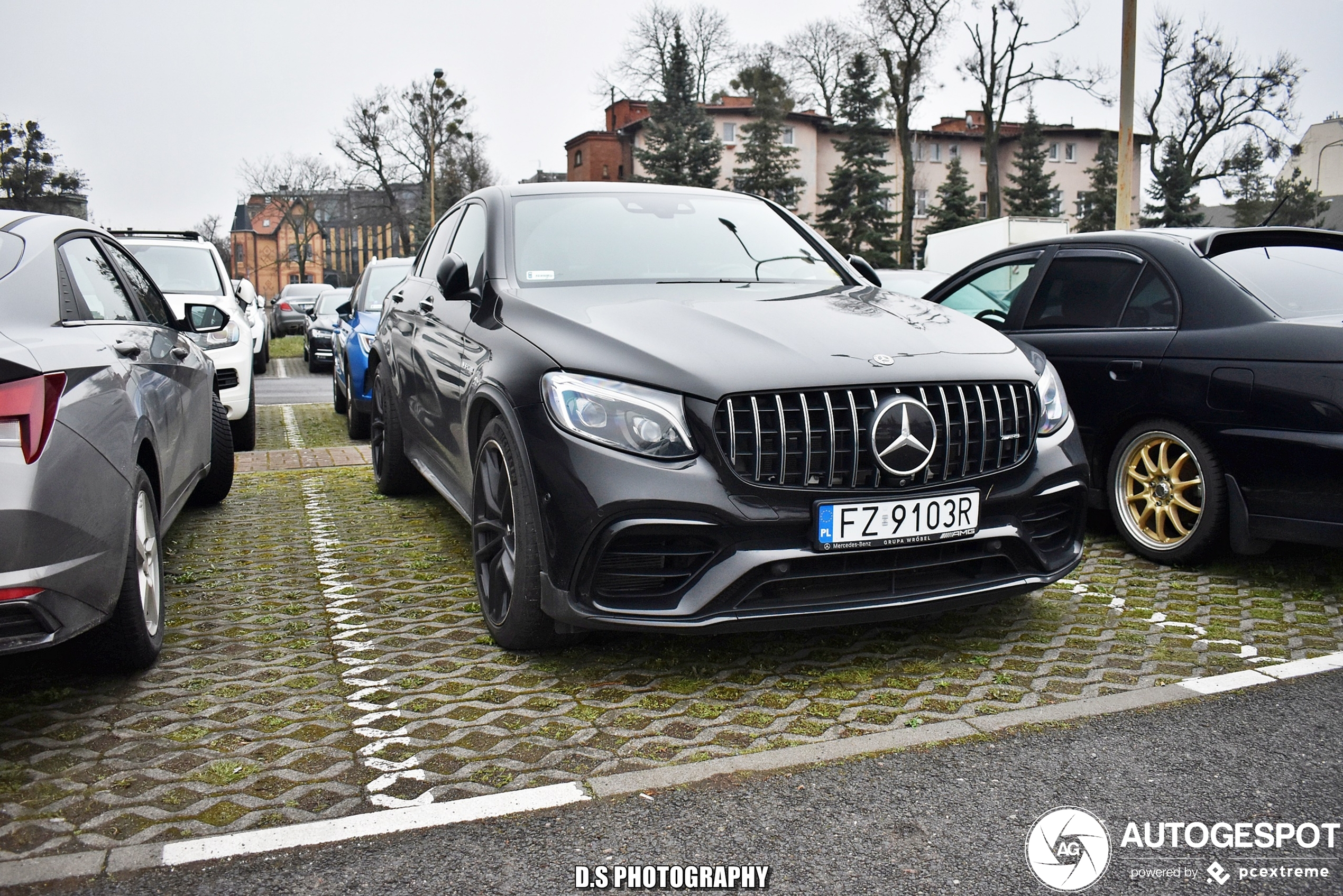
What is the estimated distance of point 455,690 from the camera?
12.3ft

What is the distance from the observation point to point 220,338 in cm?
951

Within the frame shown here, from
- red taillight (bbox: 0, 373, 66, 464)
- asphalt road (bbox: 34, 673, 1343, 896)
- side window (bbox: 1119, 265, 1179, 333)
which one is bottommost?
asphalt road (bbox: 34, 673, 1343, 896)

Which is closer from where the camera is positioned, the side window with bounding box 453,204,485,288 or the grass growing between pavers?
the side window with bounding box 453,204,485,288

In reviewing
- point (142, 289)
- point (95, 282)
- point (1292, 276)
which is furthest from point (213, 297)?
point (1292, 276)

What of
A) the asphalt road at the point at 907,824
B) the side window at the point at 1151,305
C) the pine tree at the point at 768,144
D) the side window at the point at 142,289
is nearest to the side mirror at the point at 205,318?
the side window at the point at 142,289

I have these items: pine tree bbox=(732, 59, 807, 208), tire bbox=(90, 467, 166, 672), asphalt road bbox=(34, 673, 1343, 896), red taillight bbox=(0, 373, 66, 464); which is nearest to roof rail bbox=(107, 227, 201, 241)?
tire bbox=(90, 467, 166, 672)

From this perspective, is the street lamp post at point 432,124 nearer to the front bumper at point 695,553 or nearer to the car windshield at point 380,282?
the car windshield at point 380,282

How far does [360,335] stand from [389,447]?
3.70 metres

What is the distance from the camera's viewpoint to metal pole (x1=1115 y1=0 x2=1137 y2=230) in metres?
14.5

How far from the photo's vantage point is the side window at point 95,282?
4.06 m

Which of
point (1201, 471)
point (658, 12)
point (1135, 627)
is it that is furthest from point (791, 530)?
point (658, 12)

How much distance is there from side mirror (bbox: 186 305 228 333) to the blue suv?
313 centimetres

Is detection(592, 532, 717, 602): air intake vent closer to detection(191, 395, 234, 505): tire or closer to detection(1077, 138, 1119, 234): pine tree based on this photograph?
detection(191, 395, 234, 505): tire

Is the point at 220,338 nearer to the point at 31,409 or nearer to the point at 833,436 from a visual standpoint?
the point at 31,409
